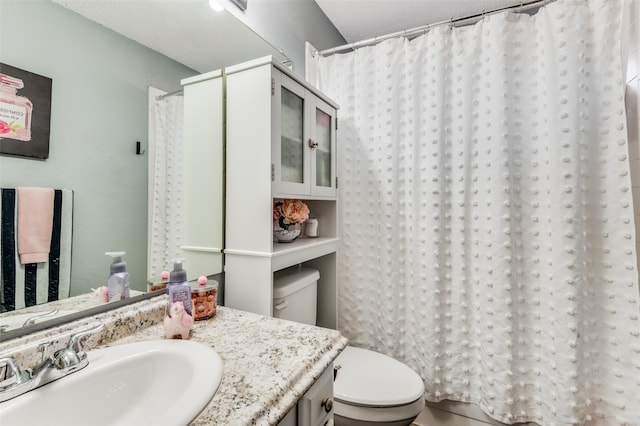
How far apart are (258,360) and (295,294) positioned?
0.65m

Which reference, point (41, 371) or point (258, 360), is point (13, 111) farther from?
point (258, 360)

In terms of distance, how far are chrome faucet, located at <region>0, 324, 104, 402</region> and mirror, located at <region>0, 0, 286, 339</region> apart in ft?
0.48

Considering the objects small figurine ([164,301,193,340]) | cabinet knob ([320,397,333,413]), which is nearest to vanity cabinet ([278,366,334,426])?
cabinet knob ([320,397,333,413])

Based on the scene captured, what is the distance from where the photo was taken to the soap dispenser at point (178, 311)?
0.76m

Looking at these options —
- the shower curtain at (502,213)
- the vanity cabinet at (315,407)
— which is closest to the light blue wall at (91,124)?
the vanity cabinet at (315,407)

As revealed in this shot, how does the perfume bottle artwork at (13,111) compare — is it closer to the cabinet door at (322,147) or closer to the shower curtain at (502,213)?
the cabinet door at (322,147)

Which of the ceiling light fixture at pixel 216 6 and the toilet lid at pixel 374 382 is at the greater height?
the ceiling light fixture at pixel 216 6

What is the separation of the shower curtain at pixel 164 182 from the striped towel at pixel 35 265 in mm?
214

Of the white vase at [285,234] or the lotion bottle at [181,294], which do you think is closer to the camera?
the lotion bottle at [181,294]

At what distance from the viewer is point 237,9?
3.92 ft

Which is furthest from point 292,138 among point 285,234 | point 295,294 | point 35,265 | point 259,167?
point 35,265

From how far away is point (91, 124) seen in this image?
0.75 meters

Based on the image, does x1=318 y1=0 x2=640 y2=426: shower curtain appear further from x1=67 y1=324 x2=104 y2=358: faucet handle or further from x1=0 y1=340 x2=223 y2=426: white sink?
x1=67 y1=324 x2=104 y2=358: faucet handle

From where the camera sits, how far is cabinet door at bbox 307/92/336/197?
4.48 ft
